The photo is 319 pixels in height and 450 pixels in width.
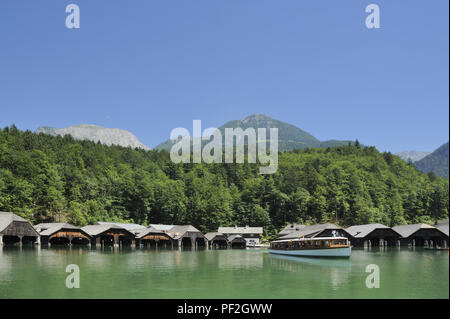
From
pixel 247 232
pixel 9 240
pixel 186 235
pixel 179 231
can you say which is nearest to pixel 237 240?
pixel 247 232

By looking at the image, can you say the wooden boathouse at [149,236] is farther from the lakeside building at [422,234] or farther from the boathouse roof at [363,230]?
the lakeside building at [422,234]

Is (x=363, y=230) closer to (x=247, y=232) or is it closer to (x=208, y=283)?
(x=247, y=232)

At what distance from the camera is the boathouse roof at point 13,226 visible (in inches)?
2491

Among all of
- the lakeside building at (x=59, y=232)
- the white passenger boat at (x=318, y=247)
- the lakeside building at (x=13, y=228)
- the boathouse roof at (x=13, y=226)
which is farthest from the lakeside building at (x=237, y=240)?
the boathouse roof at (x=13, y=226)

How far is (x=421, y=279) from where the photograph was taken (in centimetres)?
2931

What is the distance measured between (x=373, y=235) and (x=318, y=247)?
30.8 metres

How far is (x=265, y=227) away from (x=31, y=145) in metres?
69.1

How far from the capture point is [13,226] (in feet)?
212

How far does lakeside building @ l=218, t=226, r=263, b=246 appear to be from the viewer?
10656 centimetres

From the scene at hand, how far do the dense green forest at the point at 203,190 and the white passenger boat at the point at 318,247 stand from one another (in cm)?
4296

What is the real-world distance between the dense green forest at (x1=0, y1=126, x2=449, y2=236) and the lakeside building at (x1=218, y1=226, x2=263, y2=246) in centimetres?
344
